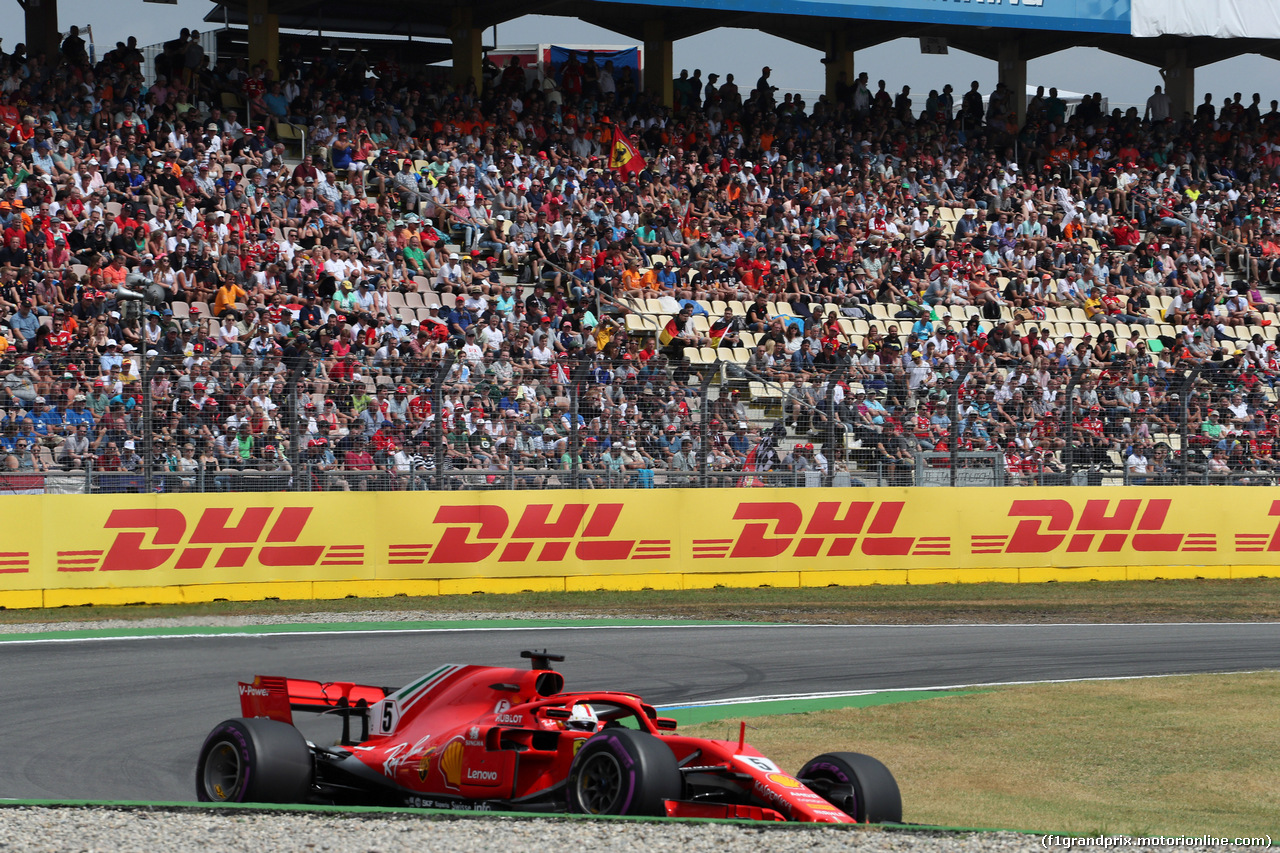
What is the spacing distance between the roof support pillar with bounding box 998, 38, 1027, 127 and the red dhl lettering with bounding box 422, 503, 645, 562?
1908cm

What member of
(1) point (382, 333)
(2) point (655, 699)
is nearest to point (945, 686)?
(2) point (655, 699)

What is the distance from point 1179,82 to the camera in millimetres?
35344

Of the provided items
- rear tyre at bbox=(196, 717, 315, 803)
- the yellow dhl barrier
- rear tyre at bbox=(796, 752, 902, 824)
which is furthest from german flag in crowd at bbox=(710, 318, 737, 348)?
rear tyre at bbox=(796, 752, 902, 824)

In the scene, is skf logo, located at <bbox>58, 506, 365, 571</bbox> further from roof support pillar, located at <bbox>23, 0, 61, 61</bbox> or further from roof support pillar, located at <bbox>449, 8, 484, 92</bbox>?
roof support pillar, located at <bbox>449, 8, 484, 92</bbox>

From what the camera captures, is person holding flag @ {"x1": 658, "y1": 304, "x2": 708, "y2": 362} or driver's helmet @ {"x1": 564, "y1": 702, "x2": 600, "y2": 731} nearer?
driver's helmet @ {"x1": 564, "y1": 702, "x2": 600, "y2": 731}

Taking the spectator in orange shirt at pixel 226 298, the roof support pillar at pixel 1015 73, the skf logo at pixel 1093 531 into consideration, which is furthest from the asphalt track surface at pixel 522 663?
the roof support pillar at pixel 1015 73

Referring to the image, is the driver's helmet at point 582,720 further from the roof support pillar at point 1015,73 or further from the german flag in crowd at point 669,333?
the roof support pillar at point 1015,73

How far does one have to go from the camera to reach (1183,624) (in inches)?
615

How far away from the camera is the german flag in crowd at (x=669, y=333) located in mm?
22422

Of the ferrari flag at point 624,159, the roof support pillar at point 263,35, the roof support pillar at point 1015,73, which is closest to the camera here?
the roof support pillar at point 263,35

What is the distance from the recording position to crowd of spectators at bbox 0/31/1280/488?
672 inches

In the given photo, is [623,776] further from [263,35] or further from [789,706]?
[263,35]

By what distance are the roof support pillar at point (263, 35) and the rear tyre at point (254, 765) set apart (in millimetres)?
20653

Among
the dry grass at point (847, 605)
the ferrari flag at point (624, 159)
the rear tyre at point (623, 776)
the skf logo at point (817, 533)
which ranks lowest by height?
the dry grass at point (847, 605)
